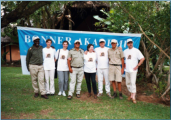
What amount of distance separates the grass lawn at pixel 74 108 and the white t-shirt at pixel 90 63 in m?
0.94

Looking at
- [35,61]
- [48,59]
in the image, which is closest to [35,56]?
[35,61]

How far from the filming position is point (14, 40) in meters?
15.7

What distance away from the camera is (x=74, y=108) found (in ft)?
16.1

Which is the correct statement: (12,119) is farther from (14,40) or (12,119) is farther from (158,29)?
(14,40)

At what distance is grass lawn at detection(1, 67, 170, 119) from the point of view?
4.44 metres

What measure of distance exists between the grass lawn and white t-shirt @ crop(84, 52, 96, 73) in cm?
94

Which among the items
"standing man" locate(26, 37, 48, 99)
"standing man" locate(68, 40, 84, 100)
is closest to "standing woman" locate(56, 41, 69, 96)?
"standing man" locate(68, 40, 84, 100)

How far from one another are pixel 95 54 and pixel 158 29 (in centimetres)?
199

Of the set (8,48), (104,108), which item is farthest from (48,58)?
(8,48)

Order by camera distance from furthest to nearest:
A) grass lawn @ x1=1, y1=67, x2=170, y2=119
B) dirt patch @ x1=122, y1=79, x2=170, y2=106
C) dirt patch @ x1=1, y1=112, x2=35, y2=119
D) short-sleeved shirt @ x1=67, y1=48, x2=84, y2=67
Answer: dirt patch @ x1=122, y1=79, x2=170, y2=106 < short-sleeved shirt @ x1=67, y1=48, x2=84, y2=67 < grass lawn @ x1=1, y1=67, x2=170, y2=119 < dirt patch @ x1=1, y1=112, x2=35, y2=119

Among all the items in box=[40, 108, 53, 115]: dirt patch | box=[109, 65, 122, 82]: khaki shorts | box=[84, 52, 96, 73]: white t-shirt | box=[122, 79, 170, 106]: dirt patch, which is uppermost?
box=[84, 52, 96, 73]: white t-shirt

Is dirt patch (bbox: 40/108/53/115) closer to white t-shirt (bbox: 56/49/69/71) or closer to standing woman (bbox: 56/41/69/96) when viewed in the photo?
standing woman (bbox: 56/41/69/96)

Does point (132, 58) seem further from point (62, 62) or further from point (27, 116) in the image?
point (27, 116)

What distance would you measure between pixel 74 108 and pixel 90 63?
1.44 meters
